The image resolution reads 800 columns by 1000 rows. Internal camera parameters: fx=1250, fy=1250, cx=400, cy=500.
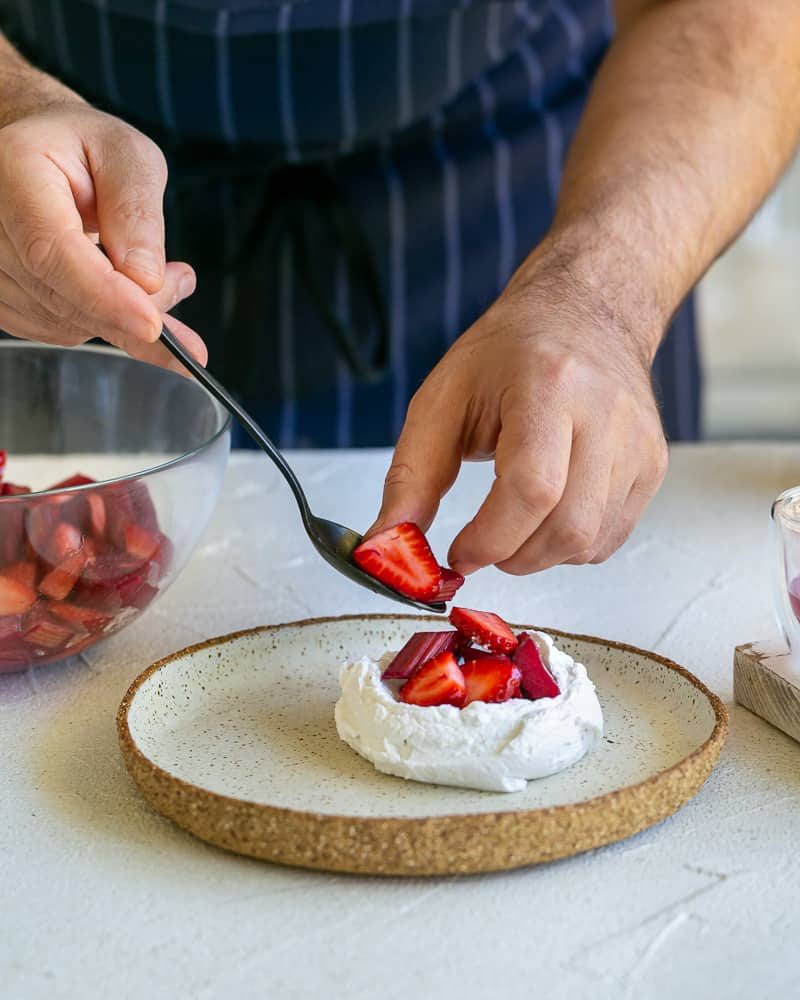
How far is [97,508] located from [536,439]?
1.15 feet

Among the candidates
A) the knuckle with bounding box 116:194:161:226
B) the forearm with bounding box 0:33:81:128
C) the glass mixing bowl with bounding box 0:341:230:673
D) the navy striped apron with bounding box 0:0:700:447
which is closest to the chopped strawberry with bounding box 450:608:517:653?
the glass mixing bowl with bounding box 0:341:230:673

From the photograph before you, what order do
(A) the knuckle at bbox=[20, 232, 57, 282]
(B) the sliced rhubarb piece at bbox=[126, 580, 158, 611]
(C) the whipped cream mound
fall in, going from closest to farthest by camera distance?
(C) the whipped cream mound → (A) the knuckle at bbox=[20, 232, 57, 282] → (B) the sliced rhubarb piece at bbox=[126, 580, 158, 611]

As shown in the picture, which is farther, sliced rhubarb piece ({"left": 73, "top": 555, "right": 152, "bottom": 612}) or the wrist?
the wrist

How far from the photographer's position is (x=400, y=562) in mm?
960

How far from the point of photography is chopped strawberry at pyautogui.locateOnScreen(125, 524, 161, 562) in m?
1.02

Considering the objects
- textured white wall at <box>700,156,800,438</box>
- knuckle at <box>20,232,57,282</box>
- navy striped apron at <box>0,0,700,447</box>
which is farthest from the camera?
textured white wall at <box>700,156,800,438</box>

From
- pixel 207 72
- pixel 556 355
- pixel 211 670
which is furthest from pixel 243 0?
pixel 211 670

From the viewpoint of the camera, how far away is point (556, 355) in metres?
0.98

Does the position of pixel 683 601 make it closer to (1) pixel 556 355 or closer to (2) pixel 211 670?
(1) pixel 556 355

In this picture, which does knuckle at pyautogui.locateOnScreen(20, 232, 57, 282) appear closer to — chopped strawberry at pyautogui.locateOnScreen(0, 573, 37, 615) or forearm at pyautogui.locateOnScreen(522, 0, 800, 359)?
chopped strawberry at pyautogui.locateOnScreen(0, 573, 37, 615)

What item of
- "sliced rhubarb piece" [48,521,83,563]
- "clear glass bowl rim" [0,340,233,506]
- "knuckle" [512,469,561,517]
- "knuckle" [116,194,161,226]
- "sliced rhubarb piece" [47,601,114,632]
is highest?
"knuckle" [116,194,161,226]

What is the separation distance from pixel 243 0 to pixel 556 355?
83cm

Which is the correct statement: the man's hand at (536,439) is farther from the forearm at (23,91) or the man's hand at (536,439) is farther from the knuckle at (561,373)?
the forearm at (23,91)

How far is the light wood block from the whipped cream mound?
0.16 meters
